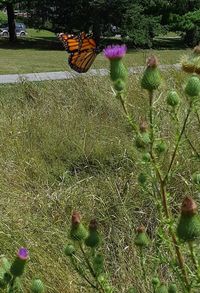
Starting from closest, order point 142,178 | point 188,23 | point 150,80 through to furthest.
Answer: point 150,80
point 142,178
point 188,23

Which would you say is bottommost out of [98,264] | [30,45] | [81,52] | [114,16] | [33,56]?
[30,45]

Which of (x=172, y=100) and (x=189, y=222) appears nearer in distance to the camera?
(x=189, y=222)

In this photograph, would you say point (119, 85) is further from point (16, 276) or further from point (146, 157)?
point (16, 276)

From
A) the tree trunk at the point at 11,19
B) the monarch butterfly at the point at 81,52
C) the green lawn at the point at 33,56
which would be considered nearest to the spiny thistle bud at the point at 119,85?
the monarch butterfly at the point at 81,52

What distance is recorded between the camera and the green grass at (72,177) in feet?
9.88

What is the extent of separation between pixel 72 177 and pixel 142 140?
118 inches

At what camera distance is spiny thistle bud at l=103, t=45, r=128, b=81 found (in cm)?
181

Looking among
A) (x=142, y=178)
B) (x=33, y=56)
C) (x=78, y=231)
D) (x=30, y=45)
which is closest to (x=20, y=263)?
(x=78, y=231)

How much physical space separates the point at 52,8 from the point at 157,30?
4.83 meters

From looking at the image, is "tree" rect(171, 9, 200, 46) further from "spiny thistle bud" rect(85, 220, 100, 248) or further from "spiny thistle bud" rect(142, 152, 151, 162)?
"spiny thistle bud" rect(85, 220, 100, 248)

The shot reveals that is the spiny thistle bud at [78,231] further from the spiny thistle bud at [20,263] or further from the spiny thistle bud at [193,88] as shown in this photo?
the spiny thistle bud at [193,88]

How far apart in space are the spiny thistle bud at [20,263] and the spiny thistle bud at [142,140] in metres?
0.47

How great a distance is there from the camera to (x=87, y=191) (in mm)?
4125

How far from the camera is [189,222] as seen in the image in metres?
1.43
